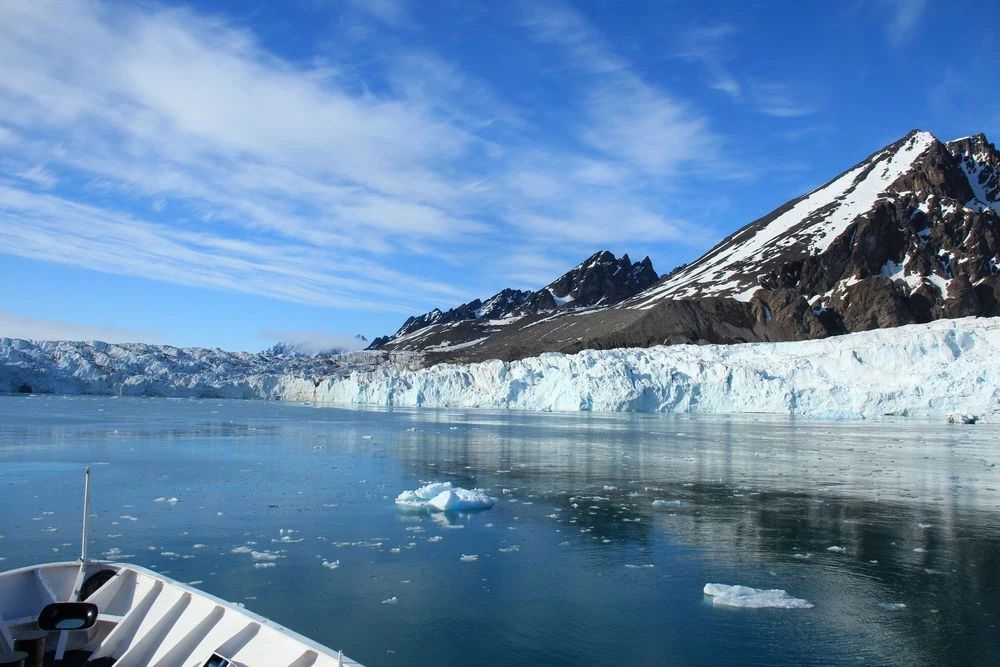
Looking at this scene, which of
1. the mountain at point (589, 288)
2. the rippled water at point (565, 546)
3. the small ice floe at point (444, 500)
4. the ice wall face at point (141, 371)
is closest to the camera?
the rippled water at point (565, 546)

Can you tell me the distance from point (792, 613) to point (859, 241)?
8992cm

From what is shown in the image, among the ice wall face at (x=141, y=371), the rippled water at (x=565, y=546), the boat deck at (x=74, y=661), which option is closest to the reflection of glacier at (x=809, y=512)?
the rippled water at (x=565, y=546)

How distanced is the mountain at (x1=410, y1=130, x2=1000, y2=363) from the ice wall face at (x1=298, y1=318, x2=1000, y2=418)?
2134 cm

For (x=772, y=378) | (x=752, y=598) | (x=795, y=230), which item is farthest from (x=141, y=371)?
(x=795, y=230)

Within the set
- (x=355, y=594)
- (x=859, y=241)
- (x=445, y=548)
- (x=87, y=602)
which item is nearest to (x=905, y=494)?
(x=445, y=548)

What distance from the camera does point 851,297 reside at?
7988 cm

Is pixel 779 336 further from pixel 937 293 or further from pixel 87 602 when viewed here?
pixel 87 602

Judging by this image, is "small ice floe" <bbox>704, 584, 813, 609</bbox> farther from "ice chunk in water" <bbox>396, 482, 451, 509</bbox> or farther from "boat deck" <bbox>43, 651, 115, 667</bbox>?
"ice chunk in water" <bbox>396, 482, 451, 509</bbox>

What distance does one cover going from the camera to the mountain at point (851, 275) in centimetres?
7781

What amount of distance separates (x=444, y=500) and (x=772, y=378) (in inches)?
1518

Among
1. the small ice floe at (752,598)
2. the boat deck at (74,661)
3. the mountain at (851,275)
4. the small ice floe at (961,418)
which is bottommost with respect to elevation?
the small ice floe at (752,598)

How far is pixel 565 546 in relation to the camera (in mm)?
9586

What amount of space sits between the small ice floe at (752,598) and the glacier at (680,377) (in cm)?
3765

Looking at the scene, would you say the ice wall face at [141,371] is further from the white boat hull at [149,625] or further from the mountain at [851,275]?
the white boat hull at [149,625]
